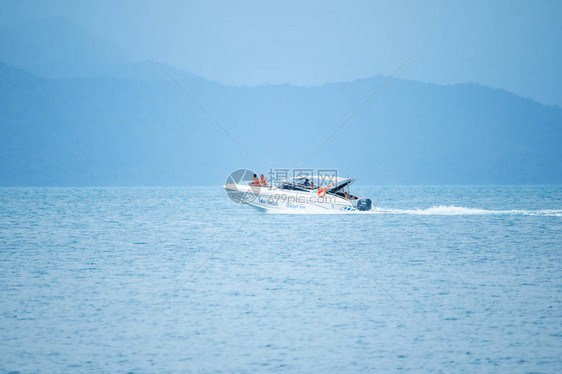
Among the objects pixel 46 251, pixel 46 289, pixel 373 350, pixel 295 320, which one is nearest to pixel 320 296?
pixel 295 320

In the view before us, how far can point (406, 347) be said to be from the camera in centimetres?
Result: 1080

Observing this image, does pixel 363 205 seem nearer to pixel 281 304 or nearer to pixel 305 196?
pixel 305 196

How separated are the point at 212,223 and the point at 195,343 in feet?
80.0

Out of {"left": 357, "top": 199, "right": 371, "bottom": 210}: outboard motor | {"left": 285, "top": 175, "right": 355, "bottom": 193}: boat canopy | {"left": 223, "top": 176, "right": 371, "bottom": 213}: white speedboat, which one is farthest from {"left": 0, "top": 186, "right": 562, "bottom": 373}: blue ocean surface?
{"left": 357, "top": 199, "right": 371, "bottom": 210}: outboard motor

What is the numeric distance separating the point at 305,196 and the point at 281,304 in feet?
62.5

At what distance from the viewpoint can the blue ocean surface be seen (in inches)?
402

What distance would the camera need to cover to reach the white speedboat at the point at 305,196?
3247 cm

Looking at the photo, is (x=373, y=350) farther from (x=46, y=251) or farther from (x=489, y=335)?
(x=46, y=251)

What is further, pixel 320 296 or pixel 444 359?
Result: pixel 320 296

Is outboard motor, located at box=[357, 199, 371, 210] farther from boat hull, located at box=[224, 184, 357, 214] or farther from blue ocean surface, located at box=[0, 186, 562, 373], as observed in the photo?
blue ocean surface, located at box=[0, 186, 562, 373]

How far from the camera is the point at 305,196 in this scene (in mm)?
32562

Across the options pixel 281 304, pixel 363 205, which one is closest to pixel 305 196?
pixel 363 205

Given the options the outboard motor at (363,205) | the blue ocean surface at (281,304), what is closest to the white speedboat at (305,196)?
the outboard motor at (363,205)

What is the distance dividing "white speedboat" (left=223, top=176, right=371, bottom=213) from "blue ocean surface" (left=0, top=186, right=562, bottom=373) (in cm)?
561
